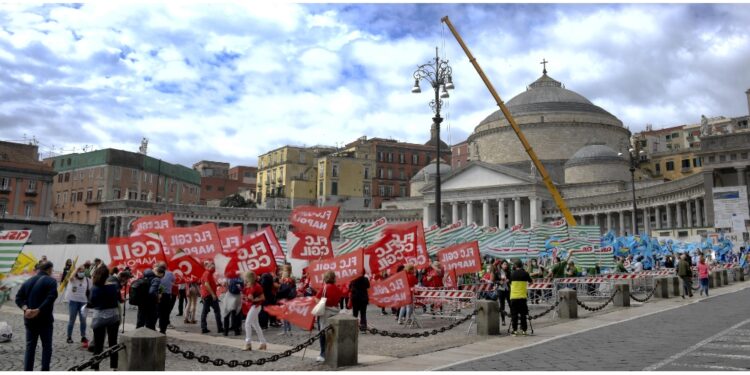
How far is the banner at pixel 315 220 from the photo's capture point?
1547 cm

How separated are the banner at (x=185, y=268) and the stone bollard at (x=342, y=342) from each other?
6240mm

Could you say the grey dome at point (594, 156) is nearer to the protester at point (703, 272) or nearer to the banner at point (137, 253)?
the protester at point (703, 272)

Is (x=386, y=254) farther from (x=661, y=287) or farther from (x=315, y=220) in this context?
(x=661, y=287)

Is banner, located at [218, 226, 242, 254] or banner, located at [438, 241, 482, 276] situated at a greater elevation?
banner, located at [218, 226, 242, 254]

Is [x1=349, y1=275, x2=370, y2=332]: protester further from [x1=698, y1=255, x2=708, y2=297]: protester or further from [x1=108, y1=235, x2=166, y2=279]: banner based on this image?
[x1=698, y1=255, x2=708, y2=297]: protester

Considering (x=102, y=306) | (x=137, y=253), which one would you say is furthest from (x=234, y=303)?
(x=102, y=306)

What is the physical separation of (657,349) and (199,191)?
84274mm

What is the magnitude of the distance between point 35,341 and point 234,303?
4.94m

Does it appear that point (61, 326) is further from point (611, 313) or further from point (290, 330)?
point (611, 313)

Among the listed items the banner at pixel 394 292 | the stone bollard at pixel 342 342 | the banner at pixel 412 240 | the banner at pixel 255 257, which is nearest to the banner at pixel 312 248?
the banner at pixel 255 257

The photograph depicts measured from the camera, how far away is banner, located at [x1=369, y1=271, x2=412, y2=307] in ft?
44.8

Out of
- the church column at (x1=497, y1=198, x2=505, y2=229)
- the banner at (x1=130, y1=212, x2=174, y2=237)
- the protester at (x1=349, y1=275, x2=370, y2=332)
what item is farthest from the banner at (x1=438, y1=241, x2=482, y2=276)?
the church column at (x1=497, y1=198, x2=505, y2=229)

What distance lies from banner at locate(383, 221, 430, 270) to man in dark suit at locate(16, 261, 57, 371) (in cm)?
966

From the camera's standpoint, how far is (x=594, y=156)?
230ft
